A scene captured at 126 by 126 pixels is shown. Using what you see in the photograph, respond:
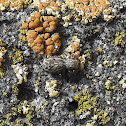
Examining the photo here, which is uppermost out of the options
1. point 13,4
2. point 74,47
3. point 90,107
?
point 13,4

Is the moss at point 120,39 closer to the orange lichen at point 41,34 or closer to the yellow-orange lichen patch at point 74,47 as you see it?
the yellow-orange lichen patch at point 74,47

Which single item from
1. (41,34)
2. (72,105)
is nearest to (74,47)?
(41,34)

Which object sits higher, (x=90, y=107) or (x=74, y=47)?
(x=74, y=47)

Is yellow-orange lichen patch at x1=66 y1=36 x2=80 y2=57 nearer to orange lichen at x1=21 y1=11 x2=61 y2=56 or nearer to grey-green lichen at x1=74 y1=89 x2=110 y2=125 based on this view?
orange lichen at x1=21 y1=11 x2=61 y2=56

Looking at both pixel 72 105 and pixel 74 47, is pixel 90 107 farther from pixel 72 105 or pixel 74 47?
pixel 74 47

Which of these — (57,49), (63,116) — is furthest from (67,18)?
(63,116)

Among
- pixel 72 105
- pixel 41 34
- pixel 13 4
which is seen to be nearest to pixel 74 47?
pixel 41 34

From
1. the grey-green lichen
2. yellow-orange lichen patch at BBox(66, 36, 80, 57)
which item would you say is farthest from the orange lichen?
the grey-green lichen

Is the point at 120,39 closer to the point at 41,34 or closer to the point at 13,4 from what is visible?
the point at 41,34

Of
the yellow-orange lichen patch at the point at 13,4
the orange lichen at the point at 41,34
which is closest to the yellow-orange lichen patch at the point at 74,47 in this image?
the orange lichen at the point at 41,34
